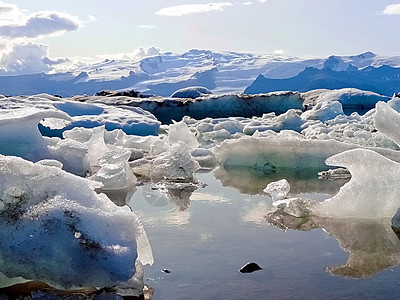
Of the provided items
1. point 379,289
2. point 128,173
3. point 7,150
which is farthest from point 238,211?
point 7,150

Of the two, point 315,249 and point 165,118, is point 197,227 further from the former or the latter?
point 165,118

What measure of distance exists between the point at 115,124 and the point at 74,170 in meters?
5.22

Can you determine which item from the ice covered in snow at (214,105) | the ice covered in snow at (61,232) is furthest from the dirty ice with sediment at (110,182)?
the ice covered in snow at (214,105)

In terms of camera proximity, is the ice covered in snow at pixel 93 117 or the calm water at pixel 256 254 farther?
the ice covered in snow at pixel 93 117

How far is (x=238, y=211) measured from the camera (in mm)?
3506

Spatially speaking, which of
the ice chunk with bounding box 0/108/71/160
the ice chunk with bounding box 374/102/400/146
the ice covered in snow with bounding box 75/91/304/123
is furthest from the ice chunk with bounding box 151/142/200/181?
the ice covered in snow with bounding box 75/91/304/123

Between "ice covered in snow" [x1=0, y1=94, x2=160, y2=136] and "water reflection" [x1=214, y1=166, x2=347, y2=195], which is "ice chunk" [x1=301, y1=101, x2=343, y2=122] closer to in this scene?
"ice covered in snow" [x1=0, y1=94, x2=160, y2=136]

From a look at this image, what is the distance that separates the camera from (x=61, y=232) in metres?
1.94

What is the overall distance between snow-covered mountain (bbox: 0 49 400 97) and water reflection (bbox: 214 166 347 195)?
56.6 m

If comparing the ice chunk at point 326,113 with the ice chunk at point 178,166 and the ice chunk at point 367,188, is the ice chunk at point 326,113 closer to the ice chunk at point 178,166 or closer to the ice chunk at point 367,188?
the ice chunk at point 178,166

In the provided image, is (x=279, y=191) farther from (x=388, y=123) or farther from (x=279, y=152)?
(x=279, y=152)

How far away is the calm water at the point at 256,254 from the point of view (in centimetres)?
209

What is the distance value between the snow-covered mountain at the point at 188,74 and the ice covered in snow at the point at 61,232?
196ft

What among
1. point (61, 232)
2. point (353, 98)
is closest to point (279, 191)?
point (61, 232)
